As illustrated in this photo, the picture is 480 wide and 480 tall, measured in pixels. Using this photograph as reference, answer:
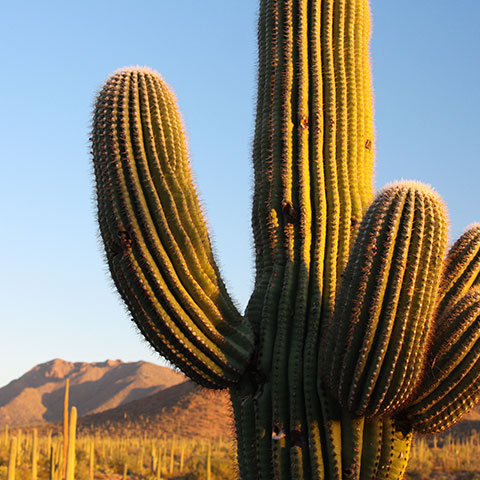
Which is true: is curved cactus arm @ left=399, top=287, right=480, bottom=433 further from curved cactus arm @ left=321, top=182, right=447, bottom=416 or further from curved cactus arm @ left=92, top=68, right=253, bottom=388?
curved cactus arm @ left=92, top=68, right=253, bottom=388

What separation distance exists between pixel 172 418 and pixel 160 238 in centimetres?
3867

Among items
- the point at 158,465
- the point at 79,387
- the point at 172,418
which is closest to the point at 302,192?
the point at 158,465

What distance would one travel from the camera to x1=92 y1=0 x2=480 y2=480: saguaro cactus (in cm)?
371

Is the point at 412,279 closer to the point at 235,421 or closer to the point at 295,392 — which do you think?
the point at 295,392

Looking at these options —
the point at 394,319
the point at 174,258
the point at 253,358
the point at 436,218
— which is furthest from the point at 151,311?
the point at 436,218

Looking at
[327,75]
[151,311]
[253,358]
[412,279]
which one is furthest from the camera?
[327,75]

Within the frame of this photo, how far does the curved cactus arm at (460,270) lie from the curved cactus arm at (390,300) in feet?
2.11

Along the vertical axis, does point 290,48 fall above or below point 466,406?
above

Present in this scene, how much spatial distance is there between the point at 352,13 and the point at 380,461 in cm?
304

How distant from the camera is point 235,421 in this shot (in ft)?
14.3

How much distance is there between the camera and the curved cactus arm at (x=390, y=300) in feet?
12.0

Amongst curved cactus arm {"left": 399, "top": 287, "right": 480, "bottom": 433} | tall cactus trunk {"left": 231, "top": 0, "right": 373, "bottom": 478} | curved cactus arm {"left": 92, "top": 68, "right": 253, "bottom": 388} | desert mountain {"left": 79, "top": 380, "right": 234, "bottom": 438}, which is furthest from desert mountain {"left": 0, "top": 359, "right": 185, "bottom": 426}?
curved cactus arm {"left": 399, "top": 287, "right": 480, "bottom": 433}

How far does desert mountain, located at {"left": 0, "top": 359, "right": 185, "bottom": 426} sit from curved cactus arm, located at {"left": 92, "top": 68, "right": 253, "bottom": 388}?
2739 inches

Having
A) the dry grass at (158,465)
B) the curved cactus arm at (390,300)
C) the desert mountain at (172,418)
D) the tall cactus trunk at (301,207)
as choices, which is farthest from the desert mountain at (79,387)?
the curved cactus arm at (390,300)
